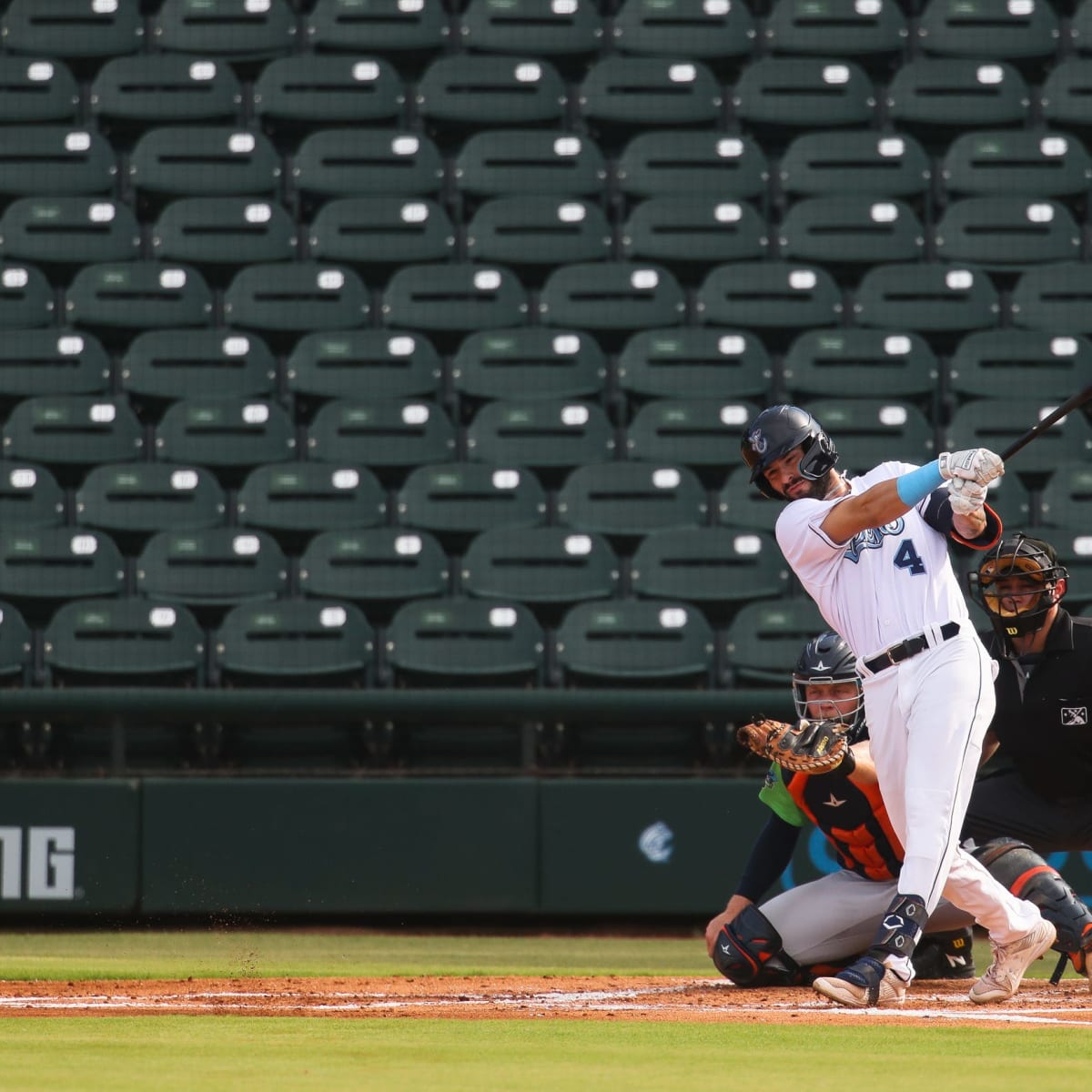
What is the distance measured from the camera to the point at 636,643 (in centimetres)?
761

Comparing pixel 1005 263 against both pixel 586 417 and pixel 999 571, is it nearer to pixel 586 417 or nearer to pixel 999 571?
pixel 586 417

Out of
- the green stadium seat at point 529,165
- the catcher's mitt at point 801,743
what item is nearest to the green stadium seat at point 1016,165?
the green stadium seat at point 529,165

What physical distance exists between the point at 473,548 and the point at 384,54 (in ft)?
11.5

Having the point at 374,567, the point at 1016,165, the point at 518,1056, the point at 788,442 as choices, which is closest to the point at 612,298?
the point at 374,567

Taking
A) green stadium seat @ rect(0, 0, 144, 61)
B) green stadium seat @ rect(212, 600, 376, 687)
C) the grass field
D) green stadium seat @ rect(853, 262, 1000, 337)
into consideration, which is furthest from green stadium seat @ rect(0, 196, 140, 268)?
the grass field

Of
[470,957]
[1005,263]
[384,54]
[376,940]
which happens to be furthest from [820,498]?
[384,54]

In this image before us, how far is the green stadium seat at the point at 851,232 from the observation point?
9.15 meters

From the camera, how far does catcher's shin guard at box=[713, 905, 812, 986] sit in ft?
15.2

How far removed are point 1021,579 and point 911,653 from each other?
79 cm

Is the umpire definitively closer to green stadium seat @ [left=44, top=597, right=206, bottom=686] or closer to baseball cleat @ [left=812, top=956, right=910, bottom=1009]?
baseball cleat @ [left=812, top=956, right=910, bottom=1009]

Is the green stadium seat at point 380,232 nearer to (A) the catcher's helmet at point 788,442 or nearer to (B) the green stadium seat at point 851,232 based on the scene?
(B) the green stadium seat at point 851,232

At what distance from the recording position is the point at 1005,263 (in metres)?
9.22

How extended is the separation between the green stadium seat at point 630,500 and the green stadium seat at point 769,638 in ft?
2.27

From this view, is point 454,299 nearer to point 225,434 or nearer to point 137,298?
point 225,434
